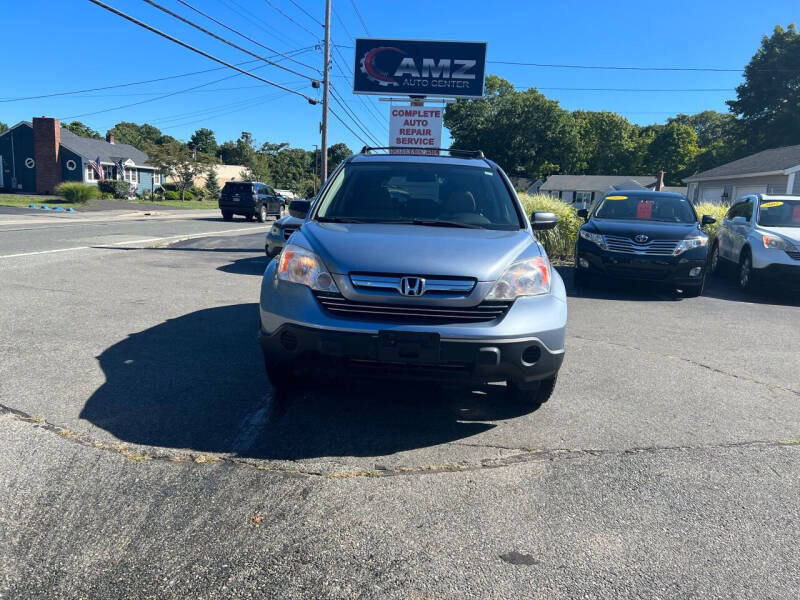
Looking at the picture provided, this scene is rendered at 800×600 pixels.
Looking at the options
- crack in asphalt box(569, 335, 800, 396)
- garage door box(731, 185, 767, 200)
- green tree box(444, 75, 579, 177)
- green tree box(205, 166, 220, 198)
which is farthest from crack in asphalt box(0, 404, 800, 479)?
green tree box(444, 75, 579, 177)

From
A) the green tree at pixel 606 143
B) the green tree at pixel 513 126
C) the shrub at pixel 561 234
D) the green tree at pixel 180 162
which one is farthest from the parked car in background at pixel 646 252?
the green tree at pixel 606 143

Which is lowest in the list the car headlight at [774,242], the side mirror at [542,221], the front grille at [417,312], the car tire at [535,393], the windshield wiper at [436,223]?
the car tire at [535,393]

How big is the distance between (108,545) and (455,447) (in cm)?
187

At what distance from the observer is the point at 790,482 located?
10.9 feet

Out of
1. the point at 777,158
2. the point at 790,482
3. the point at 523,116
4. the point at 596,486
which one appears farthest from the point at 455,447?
the point at 523,116

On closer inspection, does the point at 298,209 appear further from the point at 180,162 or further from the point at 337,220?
the point at 180,162

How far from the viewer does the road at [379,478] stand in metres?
2.40

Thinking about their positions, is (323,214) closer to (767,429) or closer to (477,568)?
(477,568)

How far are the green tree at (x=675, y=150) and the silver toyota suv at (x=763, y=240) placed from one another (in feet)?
242

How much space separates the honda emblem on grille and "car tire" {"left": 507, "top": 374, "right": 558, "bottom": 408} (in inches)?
38.6

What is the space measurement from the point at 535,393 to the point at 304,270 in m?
1.73

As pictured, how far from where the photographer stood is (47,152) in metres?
49.2

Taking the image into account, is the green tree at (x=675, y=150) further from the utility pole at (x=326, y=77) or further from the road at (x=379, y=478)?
the road at (x=379, y=478)

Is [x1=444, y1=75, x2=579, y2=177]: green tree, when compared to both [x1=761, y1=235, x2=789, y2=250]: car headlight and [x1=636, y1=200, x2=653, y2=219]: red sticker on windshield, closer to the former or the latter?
[x1=636, y1=200, x2=653, y2=219]: red sticker on windshield
